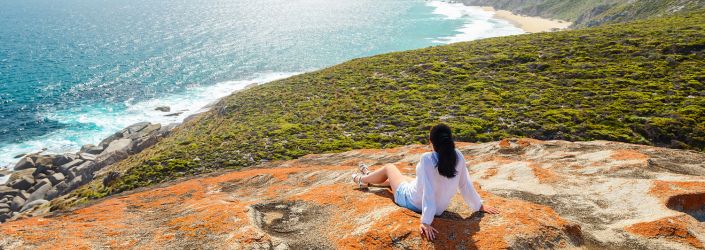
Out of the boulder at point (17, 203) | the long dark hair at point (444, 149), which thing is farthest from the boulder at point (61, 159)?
the long dark hair at point (444, 149)

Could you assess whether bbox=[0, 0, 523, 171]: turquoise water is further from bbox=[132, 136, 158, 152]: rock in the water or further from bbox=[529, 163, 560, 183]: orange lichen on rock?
bbox=[529, 163, 560, 183]: orange lichen on rock

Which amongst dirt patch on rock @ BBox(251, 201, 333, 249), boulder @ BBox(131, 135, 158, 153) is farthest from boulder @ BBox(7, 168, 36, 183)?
dirt patch on rock @ BBox(251, 201, 333, 249)

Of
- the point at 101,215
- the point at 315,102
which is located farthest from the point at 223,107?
the point at 101,215

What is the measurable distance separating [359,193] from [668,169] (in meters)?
9.30

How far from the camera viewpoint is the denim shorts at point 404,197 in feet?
31.2

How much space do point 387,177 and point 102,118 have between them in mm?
69098

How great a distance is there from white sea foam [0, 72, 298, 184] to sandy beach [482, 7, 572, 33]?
103 metres

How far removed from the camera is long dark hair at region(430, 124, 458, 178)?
8.66 m

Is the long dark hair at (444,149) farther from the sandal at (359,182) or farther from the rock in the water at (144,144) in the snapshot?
the rock in the water at (144,144)

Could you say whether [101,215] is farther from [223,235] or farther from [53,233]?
[223,235]

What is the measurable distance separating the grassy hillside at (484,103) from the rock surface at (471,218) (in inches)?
410

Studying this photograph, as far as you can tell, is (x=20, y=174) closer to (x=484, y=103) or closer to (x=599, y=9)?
(x=484, y=103)

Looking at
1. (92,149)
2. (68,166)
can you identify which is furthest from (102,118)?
(68,166)

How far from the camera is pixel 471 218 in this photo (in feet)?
29.1
